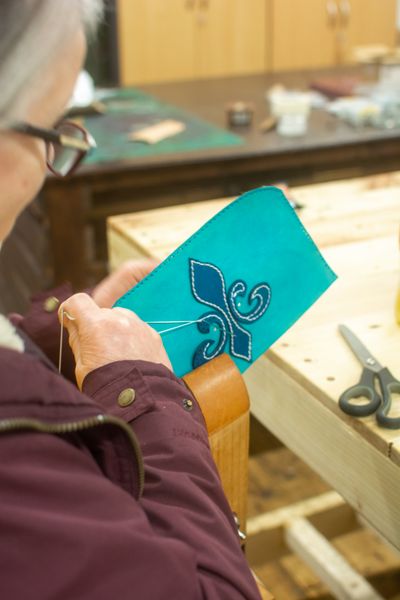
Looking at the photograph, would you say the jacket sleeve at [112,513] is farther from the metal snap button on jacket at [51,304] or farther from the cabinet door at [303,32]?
the cabinet door at [303,32]

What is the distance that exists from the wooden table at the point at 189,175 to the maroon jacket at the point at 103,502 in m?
1.34

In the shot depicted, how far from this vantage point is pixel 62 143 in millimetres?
664

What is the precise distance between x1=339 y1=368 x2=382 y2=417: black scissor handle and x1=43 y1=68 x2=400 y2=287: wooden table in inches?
49.6

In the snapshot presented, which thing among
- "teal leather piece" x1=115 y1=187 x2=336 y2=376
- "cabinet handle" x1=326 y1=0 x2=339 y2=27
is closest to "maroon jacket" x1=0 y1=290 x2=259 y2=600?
"teal leather piece" x1=115 y1=187 x2=336 y2=376

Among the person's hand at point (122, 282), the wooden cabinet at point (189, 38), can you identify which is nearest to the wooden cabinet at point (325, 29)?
the wooden cabinet at point (189, 38)

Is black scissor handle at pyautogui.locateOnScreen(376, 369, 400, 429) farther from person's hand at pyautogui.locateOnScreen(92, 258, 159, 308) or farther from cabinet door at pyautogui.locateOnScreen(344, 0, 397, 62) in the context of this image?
cabinet door at pyautogui.locateOnScreen(344, 0, 397, 62)

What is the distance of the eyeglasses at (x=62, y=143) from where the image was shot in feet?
2.02

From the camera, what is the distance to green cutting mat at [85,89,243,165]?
2.14m

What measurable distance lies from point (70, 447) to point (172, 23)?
4.01 metres

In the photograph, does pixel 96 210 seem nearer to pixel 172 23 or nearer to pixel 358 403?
pixel 358 403

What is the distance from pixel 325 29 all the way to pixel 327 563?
3736mm

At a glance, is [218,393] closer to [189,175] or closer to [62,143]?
[62,143]

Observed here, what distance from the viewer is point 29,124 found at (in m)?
0.61

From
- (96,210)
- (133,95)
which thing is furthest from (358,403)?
(133,95)
